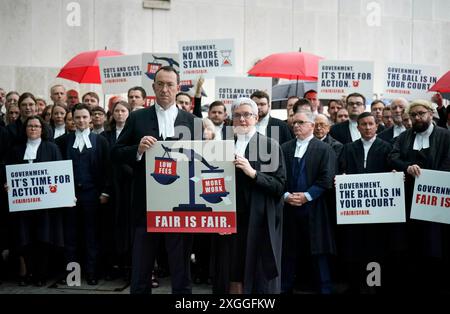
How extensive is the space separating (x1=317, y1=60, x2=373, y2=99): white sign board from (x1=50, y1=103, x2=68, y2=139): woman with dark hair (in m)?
4.10

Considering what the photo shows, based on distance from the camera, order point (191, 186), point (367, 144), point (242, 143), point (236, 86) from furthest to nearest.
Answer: point (236, 86)
point (367, 144)
point (242, 143)
point (191, 186)

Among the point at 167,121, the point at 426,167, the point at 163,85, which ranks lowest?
the point at 426,167

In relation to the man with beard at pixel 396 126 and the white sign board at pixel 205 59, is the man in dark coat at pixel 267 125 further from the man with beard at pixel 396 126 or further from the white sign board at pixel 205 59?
the white sign board at pixel 205 59

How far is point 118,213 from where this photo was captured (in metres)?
8.23

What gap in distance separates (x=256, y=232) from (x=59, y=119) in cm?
442

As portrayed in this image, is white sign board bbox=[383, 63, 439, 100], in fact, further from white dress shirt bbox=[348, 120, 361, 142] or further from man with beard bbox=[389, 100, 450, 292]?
man with beard bbox=[389, 100, 450, 292]

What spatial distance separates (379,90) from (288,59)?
32.4 feet

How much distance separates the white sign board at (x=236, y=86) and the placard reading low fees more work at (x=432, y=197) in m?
3.27

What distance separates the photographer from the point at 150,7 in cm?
1855

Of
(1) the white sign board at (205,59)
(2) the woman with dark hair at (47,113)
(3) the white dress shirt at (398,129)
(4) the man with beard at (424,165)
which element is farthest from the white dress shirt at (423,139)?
(2) the woman with dark hair at (47,113)

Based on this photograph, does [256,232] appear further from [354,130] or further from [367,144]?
[354,130]

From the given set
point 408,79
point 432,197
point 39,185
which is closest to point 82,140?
point 39,185

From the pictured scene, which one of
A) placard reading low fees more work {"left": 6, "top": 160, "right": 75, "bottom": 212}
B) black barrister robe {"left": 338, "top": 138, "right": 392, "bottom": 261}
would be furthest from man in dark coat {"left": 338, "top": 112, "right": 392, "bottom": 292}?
placard reading low fees more work {"left": 6, "top": 160, "right": 75, "bottom": 212}
